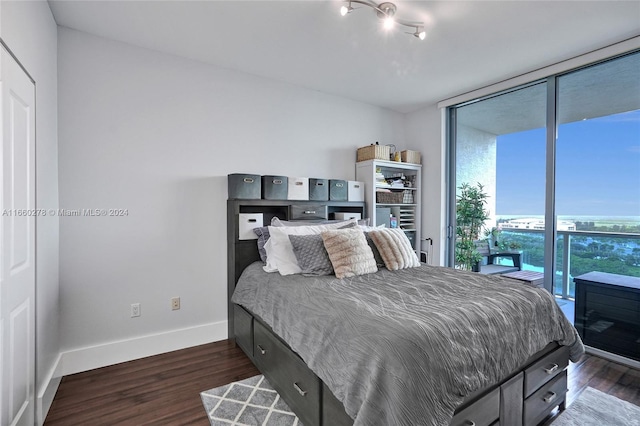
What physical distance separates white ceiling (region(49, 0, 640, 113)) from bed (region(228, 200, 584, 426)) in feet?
6.11

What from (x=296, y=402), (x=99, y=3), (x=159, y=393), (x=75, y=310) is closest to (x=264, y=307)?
(x=296, y=402)

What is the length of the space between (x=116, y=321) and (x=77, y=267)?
1.73 ft

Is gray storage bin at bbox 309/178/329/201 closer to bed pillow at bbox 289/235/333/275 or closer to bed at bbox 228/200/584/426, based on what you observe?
bed pillow at bbox 289/235/333/275

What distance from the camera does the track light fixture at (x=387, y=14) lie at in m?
2.00

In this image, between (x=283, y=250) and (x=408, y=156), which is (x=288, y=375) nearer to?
(x=283, y=250)

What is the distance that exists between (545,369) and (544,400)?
0.18 meters

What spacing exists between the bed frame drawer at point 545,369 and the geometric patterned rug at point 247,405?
1275mm

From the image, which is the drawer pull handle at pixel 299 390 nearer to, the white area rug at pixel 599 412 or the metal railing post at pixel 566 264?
the white area rug at pixel 599 412

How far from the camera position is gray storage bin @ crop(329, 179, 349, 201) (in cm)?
343

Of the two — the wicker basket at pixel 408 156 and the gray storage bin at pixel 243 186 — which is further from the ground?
the wicker basket at pixel 408 156

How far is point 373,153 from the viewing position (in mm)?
3668

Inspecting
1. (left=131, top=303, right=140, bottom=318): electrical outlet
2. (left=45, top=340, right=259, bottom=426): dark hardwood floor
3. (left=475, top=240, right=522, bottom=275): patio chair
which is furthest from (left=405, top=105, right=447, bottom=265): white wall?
(left=131, top=303, right=140, bottom=318): electrical outlet

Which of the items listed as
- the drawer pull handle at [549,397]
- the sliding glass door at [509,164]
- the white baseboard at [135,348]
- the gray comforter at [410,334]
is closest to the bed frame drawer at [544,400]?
the drawer pull handle at [549,397]

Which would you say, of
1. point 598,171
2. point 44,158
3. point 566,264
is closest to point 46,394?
point 44,158
